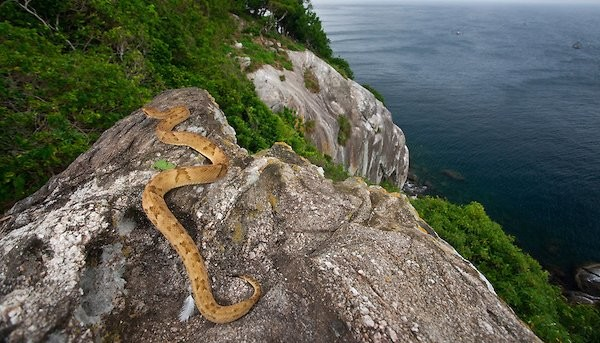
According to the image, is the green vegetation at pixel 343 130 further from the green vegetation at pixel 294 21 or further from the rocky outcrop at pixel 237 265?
the rocky outcrop at pixel 237 265

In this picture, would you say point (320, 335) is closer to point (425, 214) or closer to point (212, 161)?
point (212, 161)

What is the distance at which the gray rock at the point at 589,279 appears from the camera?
3011 cm

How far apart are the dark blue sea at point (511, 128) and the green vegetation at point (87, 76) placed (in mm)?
30273

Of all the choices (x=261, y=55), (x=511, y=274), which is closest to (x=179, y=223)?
(x=511, y=274)

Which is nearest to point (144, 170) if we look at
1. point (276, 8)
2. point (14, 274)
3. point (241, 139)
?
point (14, 274)

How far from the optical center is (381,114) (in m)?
40.0

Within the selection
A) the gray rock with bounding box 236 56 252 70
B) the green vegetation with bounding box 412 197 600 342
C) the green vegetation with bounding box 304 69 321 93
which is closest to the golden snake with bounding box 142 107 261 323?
the green vegetation with bounding box 412 197 600 342

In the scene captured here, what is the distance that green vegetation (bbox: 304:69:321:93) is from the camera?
3328 centimetres

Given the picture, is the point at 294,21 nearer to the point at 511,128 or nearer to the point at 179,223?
the point at 511,128

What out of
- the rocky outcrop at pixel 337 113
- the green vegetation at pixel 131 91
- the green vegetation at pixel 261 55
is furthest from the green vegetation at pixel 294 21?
the green vegetation at pixel 131 91

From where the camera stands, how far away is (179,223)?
21.2 feet

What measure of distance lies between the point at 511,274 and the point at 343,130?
17989mm

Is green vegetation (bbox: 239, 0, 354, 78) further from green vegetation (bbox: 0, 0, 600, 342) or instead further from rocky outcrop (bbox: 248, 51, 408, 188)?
green vegetation (bbox: 0, 0, 600, 342)

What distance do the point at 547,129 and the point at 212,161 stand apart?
203ft
